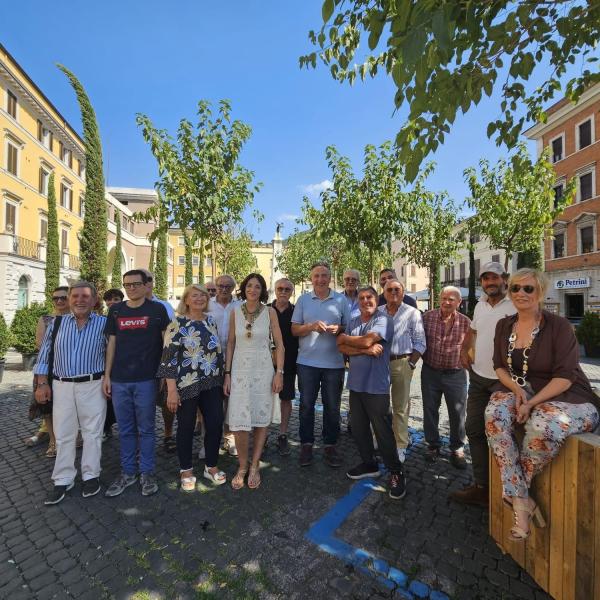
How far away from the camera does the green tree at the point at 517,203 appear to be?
37.8 feet

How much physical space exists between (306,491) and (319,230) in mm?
8296

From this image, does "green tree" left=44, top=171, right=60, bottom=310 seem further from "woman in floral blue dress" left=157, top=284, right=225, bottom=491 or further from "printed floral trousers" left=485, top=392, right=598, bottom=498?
"printed floral trousers" left=485, top=392, right=598, bottom=498

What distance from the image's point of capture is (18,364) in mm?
11031

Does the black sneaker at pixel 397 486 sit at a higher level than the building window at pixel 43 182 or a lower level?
lower

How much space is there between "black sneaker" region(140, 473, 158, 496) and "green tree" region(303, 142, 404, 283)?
745 centimetres

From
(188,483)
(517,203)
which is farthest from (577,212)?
(188,483)

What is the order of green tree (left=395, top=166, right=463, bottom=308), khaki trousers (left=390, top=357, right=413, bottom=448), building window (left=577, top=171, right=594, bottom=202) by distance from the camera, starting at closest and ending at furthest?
khaki trousers (left=390, top=357, right=413, bottom=448) < green tree (left=395, top=166, right=463, bottom=308) < building window (left=577, top=171, right=594, bottom=202)

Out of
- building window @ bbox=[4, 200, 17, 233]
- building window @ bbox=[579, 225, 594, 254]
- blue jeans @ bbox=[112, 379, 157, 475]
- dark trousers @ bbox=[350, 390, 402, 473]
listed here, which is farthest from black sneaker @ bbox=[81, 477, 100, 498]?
building window @ bbox=[579, 225, 594, 254]

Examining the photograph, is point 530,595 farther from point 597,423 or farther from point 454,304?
point 454,304

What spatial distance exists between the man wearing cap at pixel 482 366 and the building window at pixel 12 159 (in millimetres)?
28457

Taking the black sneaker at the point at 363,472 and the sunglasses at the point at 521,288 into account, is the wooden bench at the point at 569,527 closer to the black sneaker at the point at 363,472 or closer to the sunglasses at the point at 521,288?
the sunglasses at the point at 521,288

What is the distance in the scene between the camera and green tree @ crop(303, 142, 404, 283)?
30.6 ft

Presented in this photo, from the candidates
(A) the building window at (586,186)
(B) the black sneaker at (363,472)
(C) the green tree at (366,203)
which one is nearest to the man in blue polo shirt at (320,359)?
(B) the black sneaker at (363,472)

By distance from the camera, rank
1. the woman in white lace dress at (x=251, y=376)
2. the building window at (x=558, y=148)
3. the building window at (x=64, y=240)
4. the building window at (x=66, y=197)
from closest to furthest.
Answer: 1. the woman in white lace dress at (x=251, y=376)
2. the building window at (x=558, y=148)
3. the building window at (x=64, y=240)
4. the building window at (x=66, y=197)
